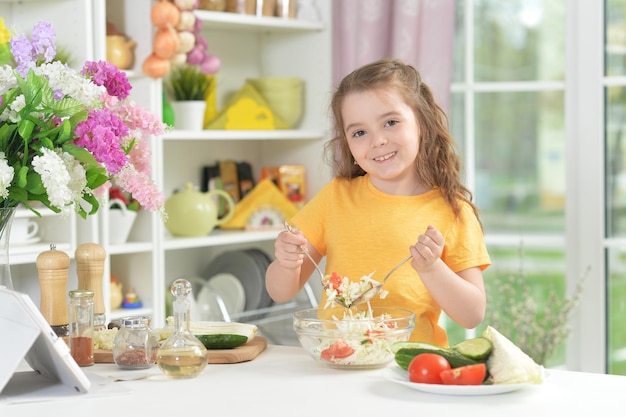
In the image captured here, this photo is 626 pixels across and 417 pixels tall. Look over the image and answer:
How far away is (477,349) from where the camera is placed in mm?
1589

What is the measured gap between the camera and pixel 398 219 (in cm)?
217

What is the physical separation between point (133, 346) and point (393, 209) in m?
0.71

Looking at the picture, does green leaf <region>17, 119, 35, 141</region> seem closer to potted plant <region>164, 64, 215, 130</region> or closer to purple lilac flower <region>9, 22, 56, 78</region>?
purple lilac flower <region>9, 22, 56, 78</region>

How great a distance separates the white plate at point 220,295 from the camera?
3535mm

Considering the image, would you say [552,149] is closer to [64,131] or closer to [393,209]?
[393,209]

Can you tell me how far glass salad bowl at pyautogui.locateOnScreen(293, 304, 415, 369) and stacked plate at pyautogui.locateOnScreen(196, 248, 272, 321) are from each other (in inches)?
70.9

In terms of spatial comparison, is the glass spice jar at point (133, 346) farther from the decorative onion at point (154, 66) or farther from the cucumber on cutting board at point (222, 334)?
the decorative onion at point (154, 66)

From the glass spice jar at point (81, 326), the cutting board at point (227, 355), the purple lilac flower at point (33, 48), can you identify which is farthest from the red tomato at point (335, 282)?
the purple lilac flower at point (33, 48)

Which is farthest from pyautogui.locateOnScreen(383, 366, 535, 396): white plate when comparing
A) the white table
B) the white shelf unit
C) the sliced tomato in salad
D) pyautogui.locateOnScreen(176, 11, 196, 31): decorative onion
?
pyautogui.locateOnScreen(176, 11, 196, 31): decorative onion

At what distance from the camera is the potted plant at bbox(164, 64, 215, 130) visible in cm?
347

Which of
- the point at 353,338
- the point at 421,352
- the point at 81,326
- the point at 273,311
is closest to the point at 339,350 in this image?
the point at 353,338

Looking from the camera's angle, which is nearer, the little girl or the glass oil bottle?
the glass oil bottle

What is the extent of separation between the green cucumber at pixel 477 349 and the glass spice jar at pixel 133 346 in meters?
0.54

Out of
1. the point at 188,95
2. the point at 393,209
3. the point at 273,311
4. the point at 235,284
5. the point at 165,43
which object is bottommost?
the point at 273,311
